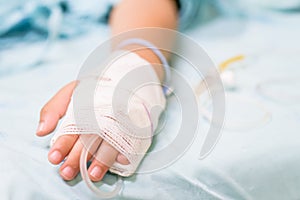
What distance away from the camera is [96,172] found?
54 centimetres

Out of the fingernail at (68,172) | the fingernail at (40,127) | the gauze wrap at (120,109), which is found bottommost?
the fingernail at (40,127)

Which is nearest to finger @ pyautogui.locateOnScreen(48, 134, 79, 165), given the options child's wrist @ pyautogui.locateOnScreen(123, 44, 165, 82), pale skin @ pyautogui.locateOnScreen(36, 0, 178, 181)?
pale skin @ pyautogui.locateOnScreen(36, 0, 178, 181)

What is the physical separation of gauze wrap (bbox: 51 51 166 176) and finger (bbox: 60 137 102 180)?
17 millimetres

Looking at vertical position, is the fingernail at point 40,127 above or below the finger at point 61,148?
below

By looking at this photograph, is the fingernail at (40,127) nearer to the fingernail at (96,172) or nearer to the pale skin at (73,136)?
the pale skin at (73,136)

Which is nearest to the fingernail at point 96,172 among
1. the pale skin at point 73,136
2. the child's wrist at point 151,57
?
the pale skin at point 73,136

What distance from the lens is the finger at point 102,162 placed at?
0.54 m

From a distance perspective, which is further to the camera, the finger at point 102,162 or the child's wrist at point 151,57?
the child's wrist at point 151,57

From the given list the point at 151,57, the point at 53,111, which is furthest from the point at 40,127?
the point at 151,57

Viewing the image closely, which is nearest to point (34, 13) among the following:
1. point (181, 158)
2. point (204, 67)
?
point (204, 67)

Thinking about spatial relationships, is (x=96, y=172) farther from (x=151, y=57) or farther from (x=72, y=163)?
(x=151, y=57)

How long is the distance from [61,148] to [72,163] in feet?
0.08

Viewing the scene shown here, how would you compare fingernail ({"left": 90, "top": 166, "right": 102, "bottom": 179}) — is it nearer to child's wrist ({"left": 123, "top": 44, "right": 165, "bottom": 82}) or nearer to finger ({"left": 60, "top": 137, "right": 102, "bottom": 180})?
finger ({"left": 60, "top": 137, "right": 102, "bottom": 180})

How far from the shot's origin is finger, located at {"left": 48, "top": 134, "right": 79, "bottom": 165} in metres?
Answer: 0.54
